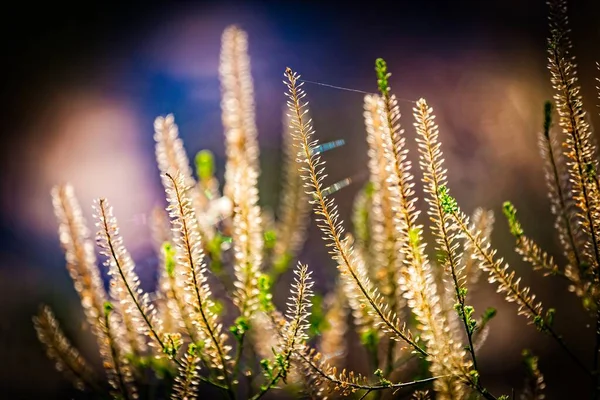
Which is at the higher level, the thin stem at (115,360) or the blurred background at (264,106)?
the blurred background at (264,106)

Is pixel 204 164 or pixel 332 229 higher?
pixel 204 164

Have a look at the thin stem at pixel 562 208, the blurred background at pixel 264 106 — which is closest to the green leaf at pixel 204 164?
the thin stem at pixel 562 208

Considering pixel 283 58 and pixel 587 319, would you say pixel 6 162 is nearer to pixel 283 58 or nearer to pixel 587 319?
pixel 283 58

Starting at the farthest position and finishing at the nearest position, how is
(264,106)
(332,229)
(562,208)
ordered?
1. (264,106)
2. (562,208)
3. (332,229)

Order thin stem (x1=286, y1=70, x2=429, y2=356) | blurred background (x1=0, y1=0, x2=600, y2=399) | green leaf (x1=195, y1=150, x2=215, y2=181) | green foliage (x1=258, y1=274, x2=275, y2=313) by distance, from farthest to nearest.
A: blurred background (x1=0, y1=0, x2=600, y2=399)
green leaf (x1=195, y1=150, x2=215, y2=181)
green foliage (x1=258, y1=274, x2=275, y2=313)
thin stem (x1=286, y1=70, x2=429, y2=356)

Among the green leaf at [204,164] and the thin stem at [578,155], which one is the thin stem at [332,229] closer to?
the thin stem at [578,155]

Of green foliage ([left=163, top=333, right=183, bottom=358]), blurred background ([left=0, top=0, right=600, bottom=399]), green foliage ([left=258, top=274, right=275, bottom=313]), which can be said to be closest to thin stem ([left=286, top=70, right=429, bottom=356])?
green foliage ([left=258, top=274, right=275, bottom=313])

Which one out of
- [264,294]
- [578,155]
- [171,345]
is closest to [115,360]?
[171,345]

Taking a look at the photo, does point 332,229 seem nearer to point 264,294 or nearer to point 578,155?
point 264,294

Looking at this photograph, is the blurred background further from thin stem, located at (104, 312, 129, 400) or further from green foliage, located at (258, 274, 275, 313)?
green foliage, located at (258, 274, 275, 313)
